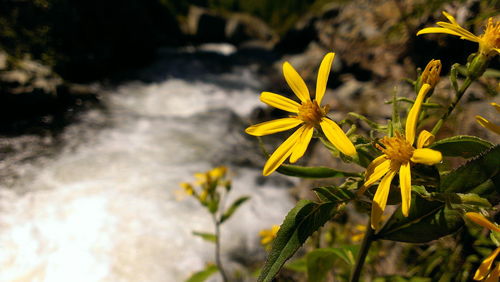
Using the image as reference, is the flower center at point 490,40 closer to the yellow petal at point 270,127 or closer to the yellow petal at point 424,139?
the yellow petal at point 424,139

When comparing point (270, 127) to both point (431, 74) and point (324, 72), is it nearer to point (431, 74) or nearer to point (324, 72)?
point (324, 72)

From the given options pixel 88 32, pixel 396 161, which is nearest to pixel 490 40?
pixel 396 161

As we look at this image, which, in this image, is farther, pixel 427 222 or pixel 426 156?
pixel 427 222

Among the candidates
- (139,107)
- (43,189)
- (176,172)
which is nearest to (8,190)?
(43,189)

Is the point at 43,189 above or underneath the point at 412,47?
underneath

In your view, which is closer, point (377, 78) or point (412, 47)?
point (412, 47)

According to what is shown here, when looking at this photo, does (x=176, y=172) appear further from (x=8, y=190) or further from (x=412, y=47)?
(x=412, y=47)
